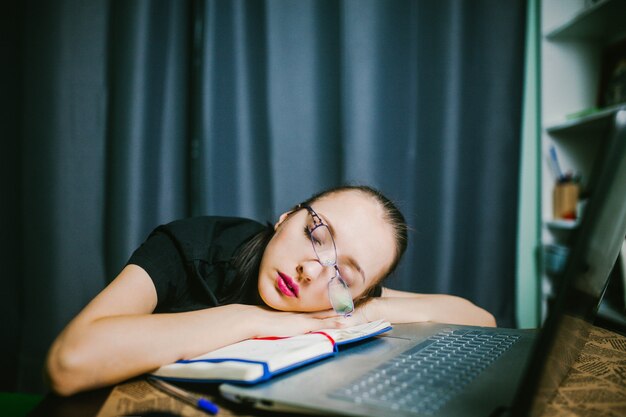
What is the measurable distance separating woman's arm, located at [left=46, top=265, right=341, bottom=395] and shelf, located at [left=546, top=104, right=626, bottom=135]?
52.3 inches

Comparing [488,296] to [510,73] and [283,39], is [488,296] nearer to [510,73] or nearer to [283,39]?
[510,73]

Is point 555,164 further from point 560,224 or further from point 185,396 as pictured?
point 185,396

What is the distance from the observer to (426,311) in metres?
0.90

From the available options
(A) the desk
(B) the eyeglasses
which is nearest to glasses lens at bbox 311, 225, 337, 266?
(B) the eyeglasses

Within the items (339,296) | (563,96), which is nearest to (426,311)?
(339,296)

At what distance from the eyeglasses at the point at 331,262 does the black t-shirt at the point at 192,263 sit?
0.20 m

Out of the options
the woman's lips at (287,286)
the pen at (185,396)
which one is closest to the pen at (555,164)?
the woman's lips at (287,286)

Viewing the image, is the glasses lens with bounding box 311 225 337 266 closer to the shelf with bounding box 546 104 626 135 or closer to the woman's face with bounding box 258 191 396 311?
the woman's face with bounding box 258 191 396 311

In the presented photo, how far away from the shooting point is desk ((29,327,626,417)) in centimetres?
46

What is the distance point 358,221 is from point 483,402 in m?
0.44

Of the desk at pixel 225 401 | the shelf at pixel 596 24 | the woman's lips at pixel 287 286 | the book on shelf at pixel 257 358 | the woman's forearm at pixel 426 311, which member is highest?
the shelf at pixel 596 24

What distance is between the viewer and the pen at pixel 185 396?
1.49ft

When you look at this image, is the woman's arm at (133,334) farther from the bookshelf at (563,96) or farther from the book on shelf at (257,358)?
the bookshelf at (563,96)

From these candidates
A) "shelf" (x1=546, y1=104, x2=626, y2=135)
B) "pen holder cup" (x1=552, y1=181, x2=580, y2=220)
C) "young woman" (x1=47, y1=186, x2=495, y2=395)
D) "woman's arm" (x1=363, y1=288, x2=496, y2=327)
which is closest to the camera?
"young woman" (x1=47, y1=186, x2=495, y2=395)
